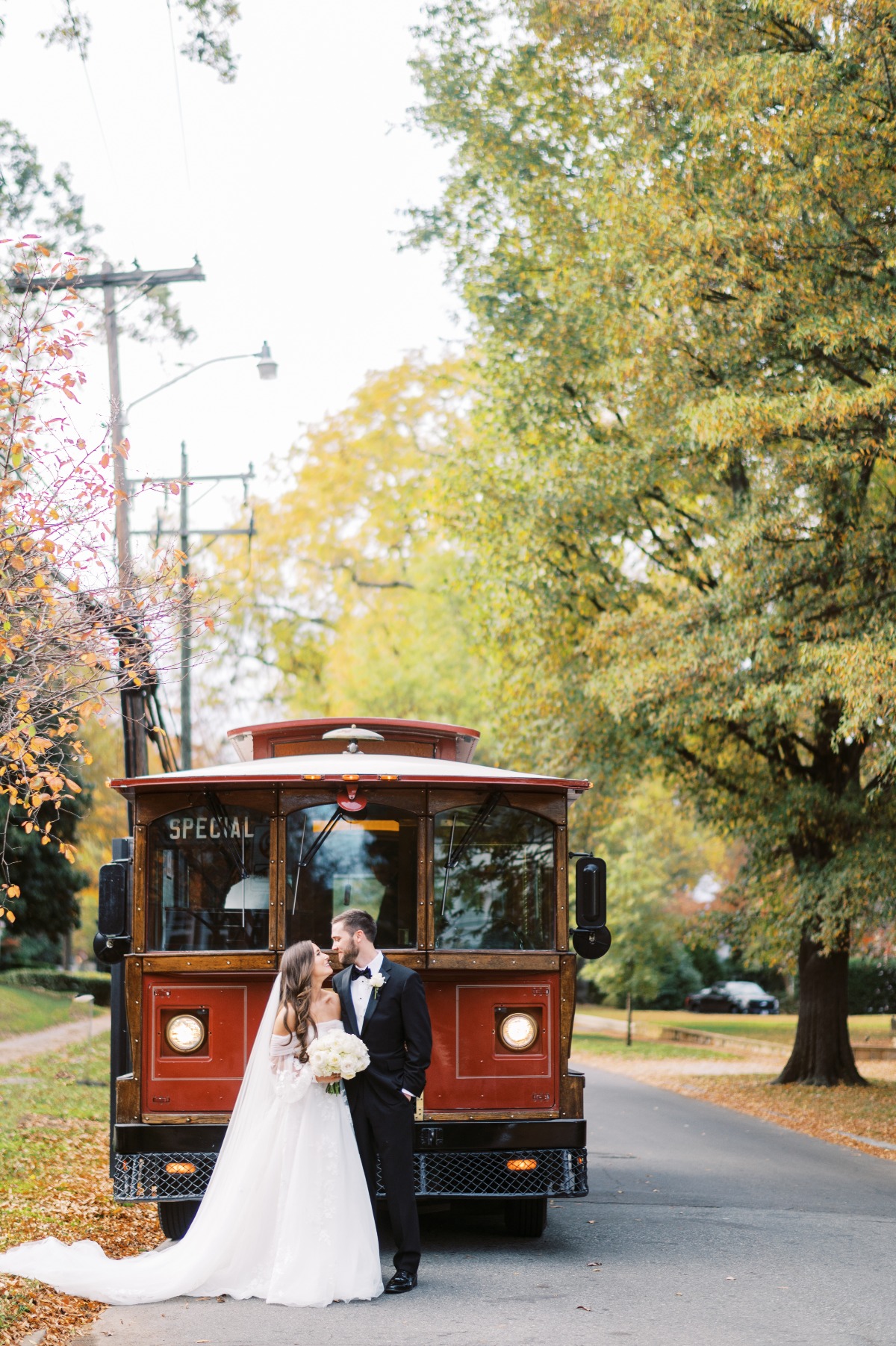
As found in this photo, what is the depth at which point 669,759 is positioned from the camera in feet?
69.2

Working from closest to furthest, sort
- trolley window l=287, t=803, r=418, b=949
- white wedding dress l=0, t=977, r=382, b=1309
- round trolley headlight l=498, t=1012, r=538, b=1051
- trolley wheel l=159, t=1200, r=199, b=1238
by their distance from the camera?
white wedding dress l=0, t=977, r=382, b=1309
round trolley headlight l=498, t=1012, r=538, b=1051
trolley window l=287, t=803, r=418, b=949
trolley wheel l=159, t=1200, r=199, b=1238

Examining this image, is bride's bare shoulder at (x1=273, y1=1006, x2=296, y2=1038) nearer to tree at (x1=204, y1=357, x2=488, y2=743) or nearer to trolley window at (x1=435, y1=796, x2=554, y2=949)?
trolley window at (x1=435, y1=796, x2=554, y2=949)

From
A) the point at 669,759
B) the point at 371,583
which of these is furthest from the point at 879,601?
the point at 371,583

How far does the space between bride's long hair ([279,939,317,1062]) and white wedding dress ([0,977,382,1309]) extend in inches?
3.9

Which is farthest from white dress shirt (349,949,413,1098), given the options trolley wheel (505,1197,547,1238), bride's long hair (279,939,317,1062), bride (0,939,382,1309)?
trolley wheel (505,1197,547,1238)

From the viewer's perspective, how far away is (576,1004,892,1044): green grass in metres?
37.4

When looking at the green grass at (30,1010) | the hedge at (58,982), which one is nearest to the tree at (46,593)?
the green grass at (30,1010)

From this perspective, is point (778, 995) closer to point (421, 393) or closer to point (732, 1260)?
point (421, 393)

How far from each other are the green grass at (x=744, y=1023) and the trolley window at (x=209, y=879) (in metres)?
27.9

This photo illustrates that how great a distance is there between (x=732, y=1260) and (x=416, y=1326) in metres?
2.64

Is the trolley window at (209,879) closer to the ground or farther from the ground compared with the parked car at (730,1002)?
farther from the ground

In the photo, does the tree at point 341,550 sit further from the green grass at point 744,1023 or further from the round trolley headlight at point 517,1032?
the round trolley headlight at point 517,1032

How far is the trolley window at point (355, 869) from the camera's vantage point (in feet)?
30.7

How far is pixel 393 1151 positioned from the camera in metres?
8.12
